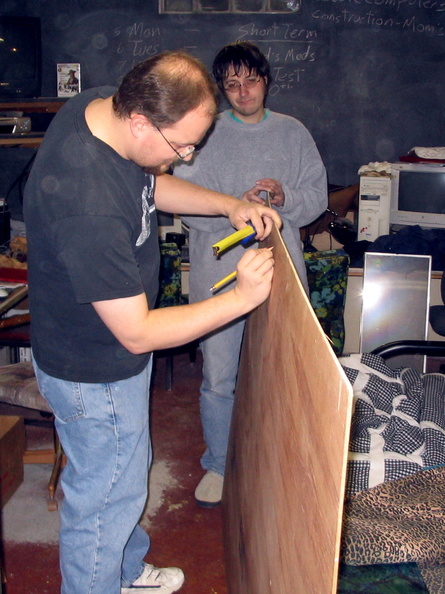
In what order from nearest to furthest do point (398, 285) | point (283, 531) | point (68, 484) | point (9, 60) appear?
point (283, 531), point (68, 484), point (398, 285), point (9, 60)

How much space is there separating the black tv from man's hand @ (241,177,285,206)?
279 cm

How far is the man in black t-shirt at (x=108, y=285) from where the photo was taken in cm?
123

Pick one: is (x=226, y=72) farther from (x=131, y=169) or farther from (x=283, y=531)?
(x=283, y=531)

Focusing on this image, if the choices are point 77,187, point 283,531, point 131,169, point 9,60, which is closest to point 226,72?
point 131,169

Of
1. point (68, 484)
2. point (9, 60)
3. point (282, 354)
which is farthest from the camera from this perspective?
point (9, 60)

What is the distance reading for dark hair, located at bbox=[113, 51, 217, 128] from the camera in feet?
4.07

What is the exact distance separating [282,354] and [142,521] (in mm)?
1444

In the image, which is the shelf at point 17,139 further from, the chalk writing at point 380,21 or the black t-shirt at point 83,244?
the chalk writing at point 380,21

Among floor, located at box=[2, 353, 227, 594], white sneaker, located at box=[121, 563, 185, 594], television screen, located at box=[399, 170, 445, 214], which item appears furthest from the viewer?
television screen, located at box=[399, 170, 445, 214]

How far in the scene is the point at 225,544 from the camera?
80.6 inches

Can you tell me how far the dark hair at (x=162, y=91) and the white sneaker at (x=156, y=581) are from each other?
1.41 meters

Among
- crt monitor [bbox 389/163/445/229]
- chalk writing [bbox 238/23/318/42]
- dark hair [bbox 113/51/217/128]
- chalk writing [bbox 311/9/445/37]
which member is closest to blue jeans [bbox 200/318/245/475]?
dark hair [bbox 113/51/217/128]

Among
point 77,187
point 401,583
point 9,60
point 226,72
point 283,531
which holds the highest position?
point 9,60

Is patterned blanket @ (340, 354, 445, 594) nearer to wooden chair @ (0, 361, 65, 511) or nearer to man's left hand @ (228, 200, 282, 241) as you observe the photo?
man's left hand @ (228, 200, 282, 241)
